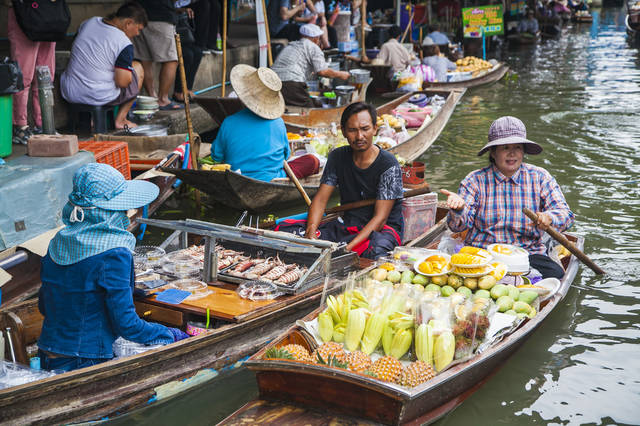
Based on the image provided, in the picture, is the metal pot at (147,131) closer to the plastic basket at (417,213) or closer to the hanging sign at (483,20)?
the plastic basket at (417,213)

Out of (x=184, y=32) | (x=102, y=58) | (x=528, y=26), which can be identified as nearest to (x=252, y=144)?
(x=102, y=58)

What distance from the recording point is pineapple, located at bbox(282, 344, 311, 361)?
3.24 m

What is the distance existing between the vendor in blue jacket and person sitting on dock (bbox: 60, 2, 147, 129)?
14.5 feet

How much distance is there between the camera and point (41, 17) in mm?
6148

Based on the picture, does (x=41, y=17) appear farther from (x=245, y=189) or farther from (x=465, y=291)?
(x=465, y=291)

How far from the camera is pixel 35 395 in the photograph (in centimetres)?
309

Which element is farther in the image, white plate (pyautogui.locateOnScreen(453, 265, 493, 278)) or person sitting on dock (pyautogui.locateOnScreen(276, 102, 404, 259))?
person sitting on dock (pyautogui.locateOnScreen(276, 102, 404, 259))

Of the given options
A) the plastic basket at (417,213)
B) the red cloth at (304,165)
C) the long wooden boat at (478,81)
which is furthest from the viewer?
the long wooden boat at (478,81)

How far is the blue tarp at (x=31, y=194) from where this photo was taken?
4.93m

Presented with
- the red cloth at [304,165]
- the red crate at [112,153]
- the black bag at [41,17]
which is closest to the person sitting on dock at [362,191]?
the red cloth at [304,165]

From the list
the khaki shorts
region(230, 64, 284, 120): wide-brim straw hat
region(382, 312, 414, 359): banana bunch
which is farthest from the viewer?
the khaki shorts

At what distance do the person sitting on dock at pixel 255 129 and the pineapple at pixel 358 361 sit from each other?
358 cm

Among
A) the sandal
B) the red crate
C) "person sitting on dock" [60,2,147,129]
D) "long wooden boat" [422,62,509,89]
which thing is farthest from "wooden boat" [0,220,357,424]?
"long wooden boat" [422,62,509,89]

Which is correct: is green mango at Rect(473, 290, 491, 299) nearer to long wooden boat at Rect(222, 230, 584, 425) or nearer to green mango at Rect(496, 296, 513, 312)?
green mango at Rect(496, 296, 513, 312)
